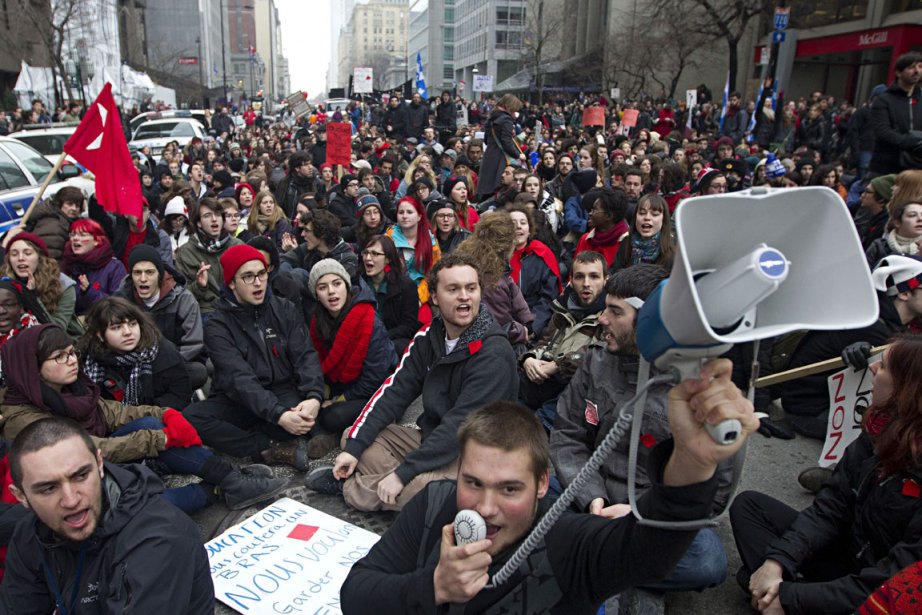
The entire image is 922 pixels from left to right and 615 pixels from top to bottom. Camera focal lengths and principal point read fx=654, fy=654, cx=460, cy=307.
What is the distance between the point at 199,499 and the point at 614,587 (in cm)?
289

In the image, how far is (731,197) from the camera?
44.9 inches

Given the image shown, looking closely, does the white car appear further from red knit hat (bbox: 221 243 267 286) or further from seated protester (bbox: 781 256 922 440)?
seated protester (bbox: 781 256 922 440)

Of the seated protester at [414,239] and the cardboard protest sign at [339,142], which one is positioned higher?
the cardboard protest sign at [339,142]

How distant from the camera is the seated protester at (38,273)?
16.4 feet

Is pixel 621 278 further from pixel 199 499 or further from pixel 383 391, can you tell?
pixel 199 499

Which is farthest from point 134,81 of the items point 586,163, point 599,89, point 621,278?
point 621,278

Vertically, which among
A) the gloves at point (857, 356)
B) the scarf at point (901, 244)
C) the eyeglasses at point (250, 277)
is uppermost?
the scarf at point (901, 244)

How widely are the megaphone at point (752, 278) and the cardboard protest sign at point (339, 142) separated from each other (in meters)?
9.49

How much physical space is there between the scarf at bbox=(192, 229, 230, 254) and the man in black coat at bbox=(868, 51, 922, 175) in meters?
6.58

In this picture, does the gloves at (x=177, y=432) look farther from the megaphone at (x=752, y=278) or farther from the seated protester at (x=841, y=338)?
the seated protester at (x=841, y=338)

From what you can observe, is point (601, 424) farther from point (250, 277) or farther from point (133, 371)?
point (133, 371)

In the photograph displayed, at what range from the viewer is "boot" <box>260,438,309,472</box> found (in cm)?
428

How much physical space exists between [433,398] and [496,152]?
22.9 ft

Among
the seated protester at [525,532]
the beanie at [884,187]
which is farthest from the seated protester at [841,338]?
the seated protester at [525,532]
